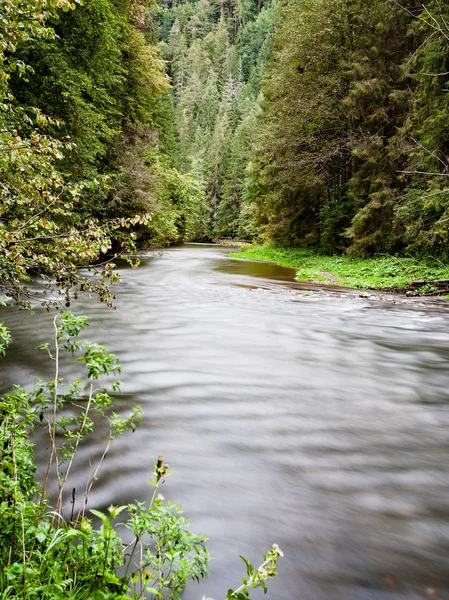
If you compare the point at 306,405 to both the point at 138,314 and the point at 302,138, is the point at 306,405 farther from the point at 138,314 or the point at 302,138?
the point at 302,138

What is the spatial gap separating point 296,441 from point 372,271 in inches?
506

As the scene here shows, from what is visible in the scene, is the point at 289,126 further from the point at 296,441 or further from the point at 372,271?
the point at 296,441

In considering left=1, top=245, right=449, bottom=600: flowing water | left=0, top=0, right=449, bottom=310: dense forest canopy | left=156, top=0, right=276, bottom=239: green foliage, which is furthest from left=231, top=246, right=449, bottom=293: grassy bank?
left=156, top=0, right=276, bottom=239: green foliage

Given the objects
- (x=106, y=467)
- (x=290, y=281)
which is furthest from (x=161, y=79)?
(x=106, y=467)

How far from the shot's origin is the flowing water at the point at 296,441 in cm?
247

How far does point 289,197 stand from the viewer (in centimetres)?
2323

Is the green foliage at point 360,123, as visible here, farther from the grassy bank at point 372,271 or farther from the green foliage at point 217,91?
the green foliage at point 217,91

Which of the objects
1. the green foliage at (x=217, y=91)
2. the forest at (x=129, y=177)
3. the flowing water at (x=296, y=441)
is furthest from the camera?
the green foliage at (x=217, y=91)

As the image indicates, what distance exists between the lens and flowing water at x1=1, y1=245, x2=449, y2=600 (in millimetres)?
2471

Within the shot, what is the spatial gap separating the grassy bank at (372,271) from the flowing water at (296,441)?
5.13 meters

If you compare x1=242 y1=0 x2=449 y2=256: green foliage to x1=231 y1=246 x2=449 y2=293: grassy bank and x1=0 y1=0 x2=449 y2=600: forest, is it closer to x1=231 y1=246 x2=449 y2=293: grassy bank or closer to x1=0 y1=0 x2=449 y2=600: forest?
x1=0 y1=0 x2=449 y2=600: forest

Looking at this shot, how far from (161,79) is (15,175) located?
761 inches

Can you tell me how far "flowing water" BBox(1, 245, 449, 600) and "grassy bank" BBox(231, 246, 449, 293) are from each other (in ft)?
16.8

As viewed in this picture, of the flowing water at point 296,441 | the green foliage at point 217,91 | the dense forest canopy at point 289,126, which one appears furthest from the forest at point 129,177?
the green foliage at point 217,91
